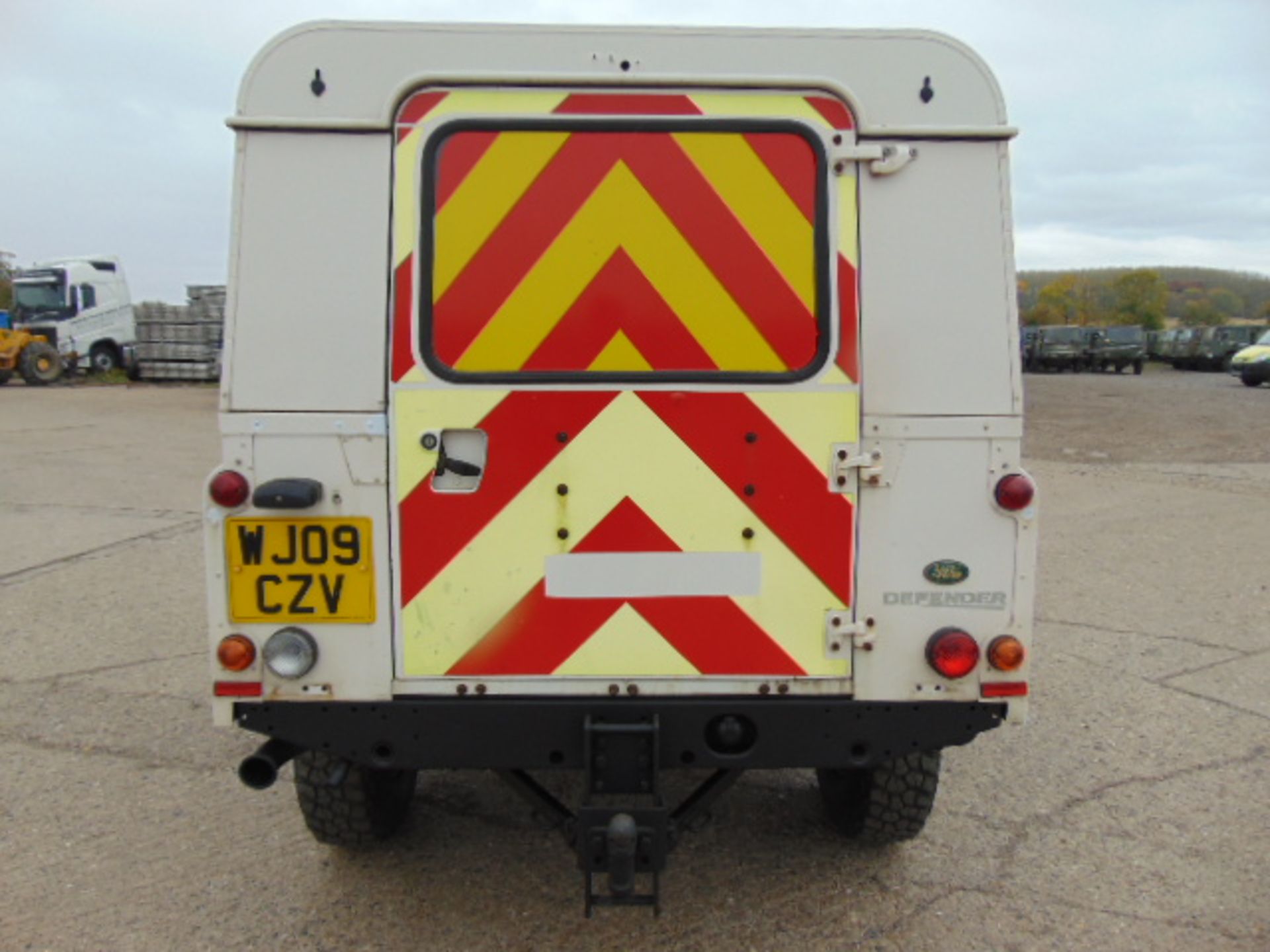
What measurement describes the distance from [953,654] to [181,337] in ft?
97.7

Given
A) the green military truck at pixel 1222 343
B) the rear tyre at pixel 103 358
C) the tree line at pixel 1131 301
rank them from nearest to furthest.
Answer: the rear tyre at pixel 103 358 < the green military truck at pixel 1222 343 < the tree line at pixel 1131 301

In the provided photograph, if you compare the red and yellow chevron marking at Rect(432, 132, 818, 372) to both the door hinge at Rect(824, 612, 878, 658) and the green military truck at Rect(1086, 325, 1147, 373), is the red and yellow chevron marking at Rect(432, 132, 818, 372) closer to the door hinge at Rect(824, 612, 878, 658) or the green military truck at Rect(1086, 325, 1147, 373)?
the door hinge at Rect(824, 612, 878, 658)

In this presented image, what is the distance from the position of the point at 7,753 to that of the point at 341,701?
8.65 feet

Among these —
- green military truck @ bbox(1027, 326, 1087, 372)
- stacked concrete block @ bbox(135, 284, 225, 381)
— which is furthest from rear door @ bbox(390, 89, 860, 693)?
green military truck @ bbox(1027, 326, 1087, 372)

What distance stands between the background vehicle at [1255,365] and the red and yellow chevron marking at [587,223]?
1208 inches

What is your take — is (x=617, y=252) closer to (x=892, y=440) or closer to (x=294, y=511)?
(x=892, y=440)

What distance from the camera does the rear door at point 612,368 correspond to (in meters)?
2.81

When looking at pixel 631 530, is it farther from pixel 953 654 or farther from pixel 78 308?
pixel 78 308

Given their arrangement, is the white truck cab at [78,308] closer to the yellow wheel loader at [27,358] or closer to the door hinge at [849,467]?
the yellow wheel loader at [27,358]

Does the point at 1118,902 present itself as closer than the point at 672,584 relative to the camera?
No

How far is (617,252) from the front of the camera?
281 centimetres

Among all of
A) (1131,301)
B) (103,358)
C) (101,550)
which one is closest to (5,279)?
(103,358)

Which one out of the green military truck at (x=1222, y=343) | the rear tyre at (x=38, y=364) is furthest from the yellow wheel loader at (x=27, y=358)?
the green military truck at (x=1222, y=343)

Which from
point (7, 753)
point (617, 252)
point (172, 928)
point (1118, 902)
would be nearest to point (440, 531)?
point (617, 252)
